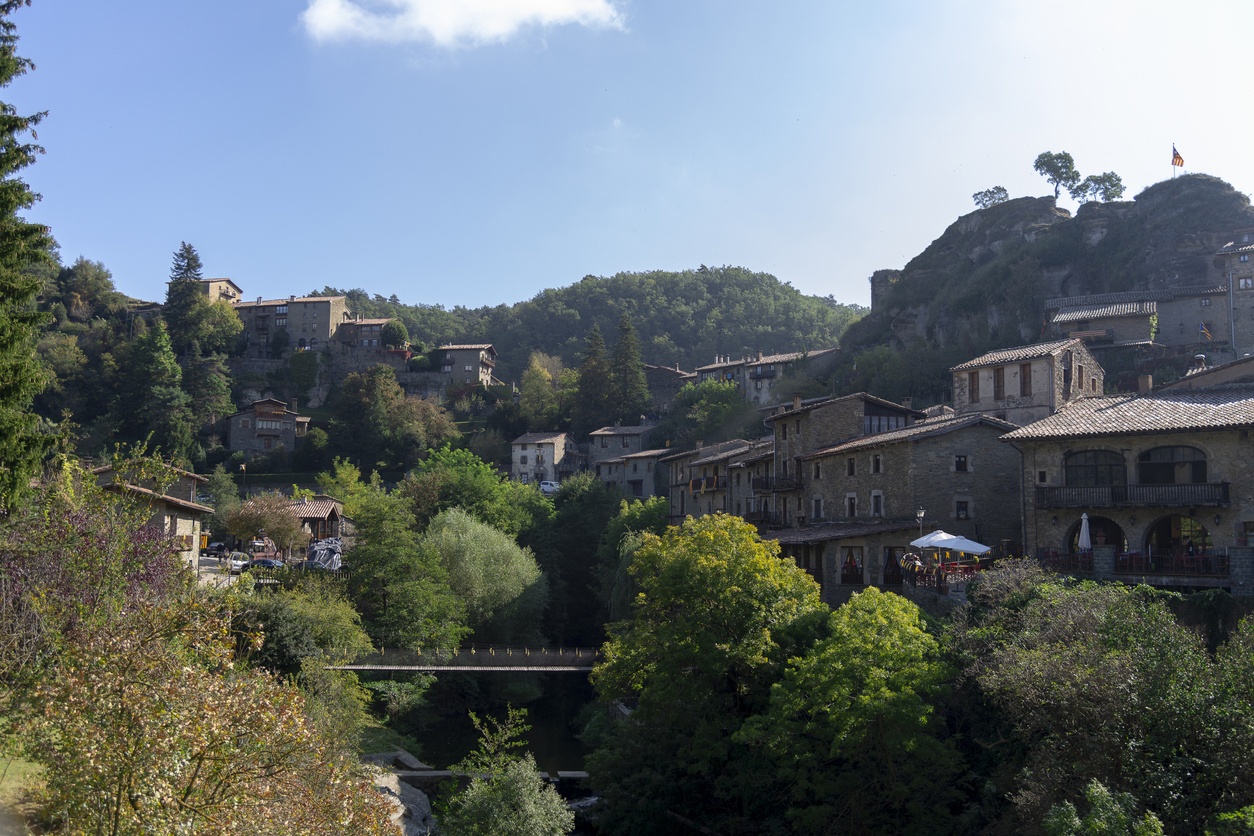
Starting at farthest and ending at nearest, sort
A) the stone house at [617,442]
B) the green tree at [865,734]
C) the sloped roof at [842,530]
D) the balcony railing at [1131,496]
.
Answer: the stone house at [617,442] < the sloped roof at [842,530] < the balcony railing at [1131,496] < the green tree at [865,734]

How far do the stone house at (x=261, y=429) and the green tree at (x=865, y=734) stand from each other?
7677 cm

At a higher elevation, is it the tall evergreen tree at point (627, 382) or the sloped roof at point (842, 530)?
the tall evergreen tree at point (627, 382)

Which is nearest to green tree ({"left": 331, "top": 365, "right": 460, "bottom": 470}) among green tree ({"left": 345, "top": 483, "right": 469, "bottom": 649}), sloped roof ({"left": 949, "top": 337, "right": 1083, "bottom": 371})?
green tree ({"left": 345, "top": 483, "right": 469, "bottom": 649})

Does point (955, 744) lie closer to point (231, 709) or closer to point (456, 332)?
point (231, 709)

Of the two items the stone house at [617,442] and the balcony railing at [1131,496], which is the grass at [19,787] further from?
the stone house at [617,442]

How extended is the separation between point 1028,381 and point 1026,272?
44.4 m

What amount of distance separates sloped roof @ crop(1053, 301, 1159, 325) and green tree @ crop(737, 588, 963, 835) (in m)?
→ 50.1

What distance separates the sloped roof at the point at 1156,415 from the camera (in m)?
30.6

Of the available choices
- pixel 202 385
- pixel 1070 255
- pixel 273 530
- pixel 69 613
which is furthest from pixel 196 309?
pixel 69 613

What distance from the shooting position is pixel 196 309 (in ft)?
353

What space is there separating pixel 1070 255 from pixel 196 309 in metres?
85.9

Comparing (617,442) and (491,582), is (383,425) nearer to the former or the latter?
(617,442)

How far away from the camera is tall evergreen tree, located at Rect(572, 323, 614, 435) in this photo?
304 feet

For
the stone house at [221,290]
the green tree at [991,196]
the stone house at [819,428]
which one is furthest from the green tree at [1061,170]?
the stone house at [221,290]
